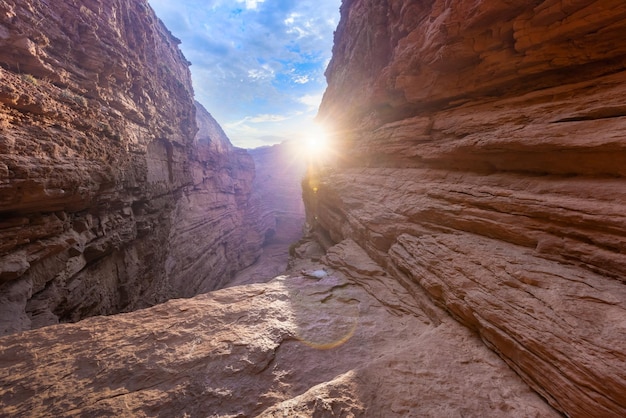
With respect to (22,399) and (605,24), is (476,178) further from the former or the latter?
(22,399)

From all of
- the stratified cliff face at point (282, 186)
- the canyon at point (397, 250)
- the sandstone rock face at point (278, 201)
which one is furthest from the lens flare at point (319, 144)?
the stratified cliff face at point (282, 186)

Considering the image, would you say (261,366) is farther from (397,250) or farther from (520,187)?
(520,187)

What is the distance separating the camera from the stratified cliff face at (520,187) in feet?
10.5

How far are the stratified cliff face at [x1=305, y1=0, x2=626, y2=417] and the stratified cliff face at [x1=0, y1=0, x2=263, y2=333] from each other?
1137 cm

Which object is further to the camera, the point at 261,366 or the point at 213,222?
the point at 213,222

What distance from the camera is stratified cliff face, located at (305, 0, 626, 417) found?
3.20 meters

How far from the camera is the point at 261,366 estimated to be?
3945 millimetres

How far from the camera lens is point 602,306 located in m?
3.16

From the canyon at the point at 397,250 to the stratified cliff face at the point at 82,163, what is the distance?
99 mm

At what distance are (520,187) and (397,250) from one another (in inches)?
125

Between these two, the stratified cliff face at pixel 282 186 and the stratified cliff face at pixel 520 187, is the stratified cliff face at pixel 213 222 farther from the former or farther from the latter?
the stratified cliff face at pixel 520 187

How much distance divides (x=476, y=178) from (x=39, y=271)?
14.5m

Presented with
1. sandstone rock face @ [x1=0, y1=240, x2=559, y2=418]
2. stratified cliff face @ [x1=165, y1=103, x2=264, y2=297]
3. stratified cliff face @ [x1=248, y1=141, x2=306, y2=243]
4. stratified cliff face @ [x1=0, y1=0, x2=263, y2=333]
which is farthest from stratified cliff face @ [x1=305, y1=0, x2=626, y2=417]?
stratified cliff face @ [x1=248, y1=141, x2=306, y2=243]

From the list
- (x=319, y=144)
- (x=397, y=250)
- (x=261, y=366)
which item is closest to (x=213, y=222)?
(x=319, y=144)
